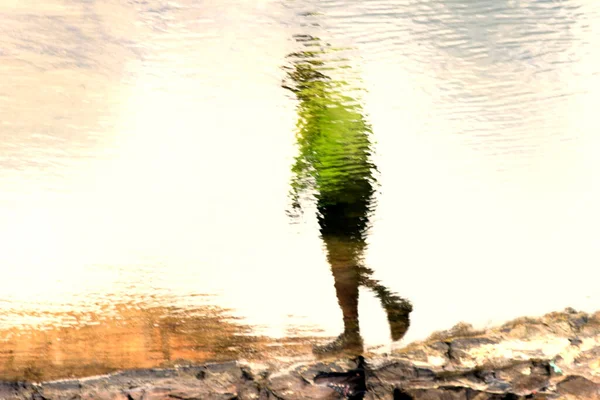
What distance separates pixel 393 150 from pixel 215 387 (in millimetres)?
715

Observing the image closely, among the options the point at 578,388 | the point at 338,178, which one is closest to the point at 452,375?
the point at 578,388

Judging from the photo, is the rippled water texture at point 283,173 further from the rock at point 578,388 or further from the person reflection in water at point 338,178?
the rock at point 578,388

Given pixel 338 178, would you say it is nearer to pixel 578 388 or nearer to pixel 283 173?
pixel 283 173

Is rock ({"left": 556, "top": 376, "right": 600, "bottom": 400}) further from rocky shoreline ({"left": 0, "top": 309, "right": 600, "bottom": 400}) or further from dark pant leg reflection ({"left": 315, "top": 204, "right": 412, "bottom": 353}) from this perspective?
dark pant leg reflection ({"left": 315, "top": 204, "right": 412, "bottom": 353})

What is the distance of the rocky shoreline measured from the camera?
1.18 meters

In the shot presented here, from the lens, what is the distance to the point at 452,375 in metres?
1.20

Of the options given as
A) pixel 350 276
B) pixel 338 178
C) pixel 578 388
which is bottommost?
pixel 578 388

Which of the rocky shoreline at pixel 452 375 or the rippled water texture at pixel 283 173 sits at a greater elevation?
the rippled water texture at pixel 283 173

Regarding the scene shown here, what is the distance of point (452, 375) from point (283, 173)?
0.66 m

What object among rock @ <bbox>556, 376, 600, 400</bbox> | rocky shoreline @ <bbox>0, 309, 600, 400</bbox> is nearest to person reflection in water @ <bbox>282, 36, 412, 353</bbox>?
rocky shoreline @ <bbox>0, 309, 600, 400</bbox>

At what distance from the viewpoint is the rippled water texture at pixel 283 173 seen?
96cm

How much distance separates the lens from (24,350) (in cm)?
116

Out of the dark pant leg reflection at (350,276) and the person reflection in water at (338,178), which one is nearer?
the person reflection in water at (338,178)

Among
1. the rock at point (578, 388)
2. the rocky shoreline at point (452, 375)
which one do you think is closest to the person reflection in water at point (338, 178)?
the rocky shoreline at point (452, 375)
